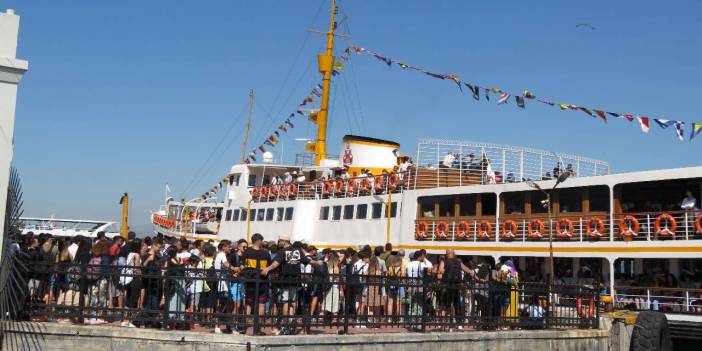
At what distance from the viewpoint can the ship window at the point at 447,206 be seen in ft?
81.6

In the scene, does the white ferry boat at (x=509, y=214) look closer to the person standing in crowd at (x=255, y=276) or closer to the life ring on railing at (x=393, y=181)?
the life ring on railing at (x=393, y=181)

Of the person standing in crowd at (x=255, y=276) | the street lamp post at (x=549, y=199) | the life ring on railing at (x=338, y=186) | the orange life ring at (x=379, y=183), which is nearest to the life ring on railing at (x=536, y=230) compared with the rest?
the street lamp post at (x=549, y=199)

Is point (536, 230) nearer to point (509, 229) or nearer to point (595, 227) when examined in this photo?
point (509, 229)

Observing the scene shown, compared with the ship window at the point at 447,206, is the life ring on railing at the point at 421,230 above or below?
below

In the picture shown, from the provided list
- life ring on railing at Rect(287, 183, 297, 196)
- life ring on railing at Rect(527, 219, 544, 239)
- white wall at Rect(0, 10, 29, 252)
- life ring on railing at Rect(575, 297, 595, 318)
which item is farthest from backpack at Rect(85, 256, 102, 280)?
life ring on railing at Rect(287, 183, 297, 196)

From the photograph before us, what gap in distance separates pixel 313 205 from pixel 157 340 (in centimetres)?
2043

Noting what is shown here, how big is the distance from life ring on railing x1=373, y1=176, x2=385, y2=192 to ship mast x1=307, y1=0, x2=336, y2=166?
8916mm

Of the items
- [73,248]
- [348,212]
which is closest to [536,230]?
[348,212]

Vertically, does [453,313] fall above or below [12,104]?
below

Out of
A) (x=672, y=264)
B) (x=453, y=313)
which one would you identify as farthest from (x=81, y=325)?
(x=672, y=264)

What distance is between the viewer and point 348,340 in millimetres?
11094

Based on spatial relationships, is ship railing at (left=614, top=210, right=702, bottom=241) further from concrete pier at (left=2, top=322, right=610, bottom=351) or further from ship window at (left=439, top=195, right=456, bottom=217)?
concrete pier at (left=2, top=322, right=610, bottom=351)

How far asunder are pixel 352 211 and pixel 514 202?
757 cm

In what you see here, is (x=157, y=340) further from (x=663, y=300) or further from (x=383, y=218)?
(x=383, y=218)
